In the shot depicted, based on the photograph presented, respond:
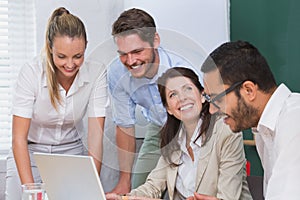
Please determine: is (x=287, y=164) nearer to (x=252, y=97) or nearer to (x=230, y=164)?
(x=252, y=97)

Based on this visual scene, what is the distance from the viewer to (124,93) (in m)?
2.26

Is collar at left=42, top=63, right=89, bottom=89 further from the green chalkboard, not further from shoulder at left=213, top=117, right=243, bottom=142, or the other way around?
the green chalkboard

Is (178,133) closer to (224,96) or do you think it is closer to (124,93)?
(124,93)

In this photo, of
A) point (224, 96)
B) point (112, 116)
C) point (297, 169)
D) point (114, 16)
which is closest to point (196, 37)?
point (114, 16)

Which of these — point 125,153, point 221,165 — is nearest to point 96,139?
point 125,153

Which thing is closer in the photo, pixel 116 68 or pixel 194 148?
pixel 194 148

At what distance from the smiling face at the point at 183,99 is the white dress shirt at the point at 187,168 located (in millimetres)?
71

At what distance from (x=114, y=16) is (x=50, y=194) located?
153 cm

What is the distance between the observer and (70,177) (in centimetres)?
160

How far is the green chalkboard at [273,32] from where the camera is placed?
9.00ft

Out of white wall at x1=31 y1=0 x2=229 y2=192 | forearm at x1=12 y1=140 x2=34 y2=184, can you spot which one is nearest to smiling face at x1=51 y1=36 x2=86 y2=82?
forearm at x1=12 y1=140 x2=34 y2=184

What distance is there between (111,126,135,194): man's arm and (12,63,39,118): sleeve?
1.18 feet

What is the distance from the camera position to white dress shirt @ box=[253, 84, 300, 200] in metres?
1.43

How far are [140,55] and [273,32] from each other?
1.03 metres
